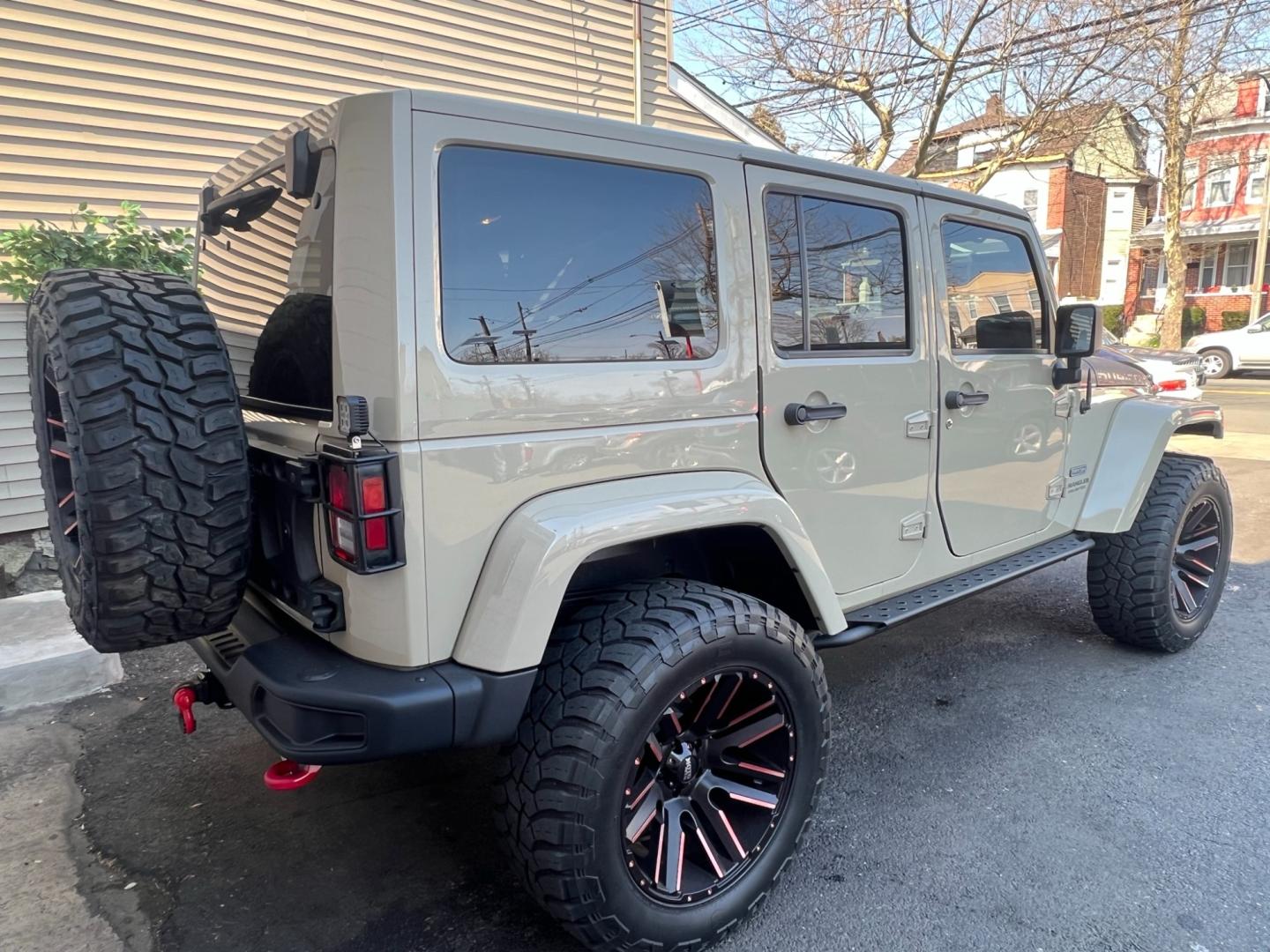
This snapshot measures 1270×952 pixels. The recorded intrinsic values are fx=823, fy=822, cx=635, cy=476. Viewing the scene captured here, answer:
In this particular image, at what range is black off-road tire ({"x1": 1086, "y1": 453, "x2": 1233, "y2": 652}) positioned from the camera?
3.78m

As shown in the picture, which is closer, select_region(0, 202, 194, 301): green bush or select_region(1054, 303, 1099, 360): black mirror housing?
select_region(1054, 303, 1099, 360): black mirror housing

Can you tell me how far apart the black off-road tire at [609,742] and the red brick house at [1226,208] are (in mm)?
29485

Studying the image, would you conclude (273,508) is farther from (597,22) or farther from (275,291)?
(597,22)

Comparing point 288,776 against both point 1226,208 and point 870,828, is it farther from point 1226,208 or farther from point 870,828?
point 1226,208

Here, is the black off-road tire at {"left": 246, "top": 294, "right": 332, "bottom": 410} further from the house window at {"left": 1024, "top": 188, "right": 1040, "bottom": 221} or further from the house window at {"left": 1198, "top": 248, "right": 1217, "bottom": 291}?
the house window at {"left": 1198, "top": 248, "right": 1217, "bottom": 291}

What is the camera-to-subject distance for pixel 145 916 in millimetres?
2330

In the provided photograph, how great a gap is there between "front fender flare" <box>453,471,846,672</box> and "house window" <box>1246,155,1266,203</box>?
1270 inches

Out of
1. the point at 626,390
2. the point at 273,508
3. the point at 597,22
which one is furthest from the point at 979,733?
the point at 597,22

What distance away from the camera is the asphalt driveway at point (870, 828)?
2273 millimetres

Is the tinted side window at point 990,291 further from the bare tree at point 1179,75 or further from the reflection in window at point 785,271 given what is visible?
the bare tree at point 1179,75

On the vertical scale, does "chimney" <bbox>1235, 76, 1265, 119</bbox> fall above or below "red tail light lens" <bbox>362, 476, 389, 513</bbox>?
above

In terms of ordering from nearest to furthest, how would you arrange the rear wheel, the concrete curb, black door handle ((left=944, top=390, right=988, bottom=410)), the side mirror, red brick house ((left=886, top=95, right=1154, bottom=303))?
black door handle ((left=944, top=390, right=988, bottom=410)) < the side mirror < the concrete curb < the rear wheel < red brick house ((left=886, top=95, right=1154, bottom=303))

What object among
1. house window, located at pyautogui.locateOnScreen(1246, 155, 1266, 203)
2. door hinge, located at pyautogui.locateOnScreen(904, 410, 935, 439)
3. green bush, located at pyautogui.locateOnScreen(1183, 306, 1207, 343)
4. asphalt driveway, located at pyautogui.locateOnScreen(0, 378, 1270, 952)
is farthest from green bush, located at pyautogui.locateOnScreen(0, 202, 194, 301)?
house window, located at pyautogui.locateOnScreen(1246, 155, 1266, 203)

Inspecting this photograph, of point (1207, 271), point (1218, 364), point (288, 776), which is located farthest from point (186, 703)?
point (1207, 271)
